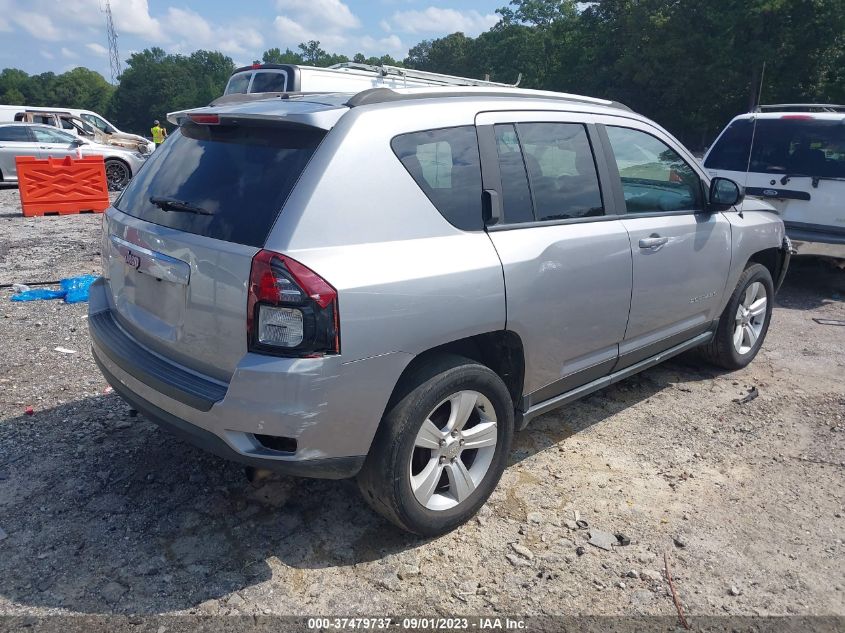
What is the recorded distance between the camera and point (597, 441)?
4094mm

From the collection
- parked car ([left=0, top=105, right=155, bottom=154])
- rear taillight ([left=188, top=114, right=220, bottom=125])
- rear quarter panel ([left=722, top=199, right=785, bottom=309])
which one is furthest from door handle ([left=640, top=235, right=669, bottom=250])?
parked car ([left=0, top=105, right=155, bottom=154])

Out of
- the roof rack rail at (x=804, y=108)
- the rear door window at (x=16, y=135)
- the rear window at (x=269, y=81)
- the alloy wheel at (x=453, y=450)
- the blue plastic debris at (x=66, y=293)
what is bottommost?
the blue plastic debris at (x=66, y=293)

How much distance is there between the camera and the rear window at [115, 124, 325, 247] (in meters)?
2.65

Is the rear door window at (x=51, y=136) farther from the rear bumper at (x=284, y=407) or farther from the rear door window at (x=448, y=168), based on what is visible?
the rear door window at (x=448, y=168)

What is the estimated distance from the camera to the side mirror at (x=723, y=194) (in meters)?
4.40

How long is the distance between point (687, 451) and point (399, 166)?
2.50 metres

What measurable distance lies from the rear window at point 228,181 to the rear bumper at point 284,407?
531 millimetres

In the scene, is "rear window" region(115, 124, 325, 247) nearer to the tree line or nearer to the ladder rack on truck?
the ladder rack on truck

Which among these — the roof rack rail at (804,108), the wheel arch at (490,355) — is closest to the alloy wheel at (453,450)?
the wheel arch at (490,355)

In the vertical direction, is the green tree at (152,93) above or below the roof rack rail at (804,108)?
above

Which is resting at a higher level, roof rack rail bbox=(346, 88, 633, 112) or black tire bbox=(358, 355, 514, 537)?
roof rack rail bbox=(346, 88, 633, 112)

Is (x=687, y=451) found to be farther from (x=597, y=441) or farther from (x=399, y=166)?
(x=399, y=166)

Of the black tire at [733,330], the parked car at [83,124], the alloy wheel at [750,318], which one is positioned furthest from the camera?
the parked car at [83,124]

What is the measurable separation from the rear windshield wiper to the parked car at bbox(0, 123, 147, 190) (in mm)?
14569
